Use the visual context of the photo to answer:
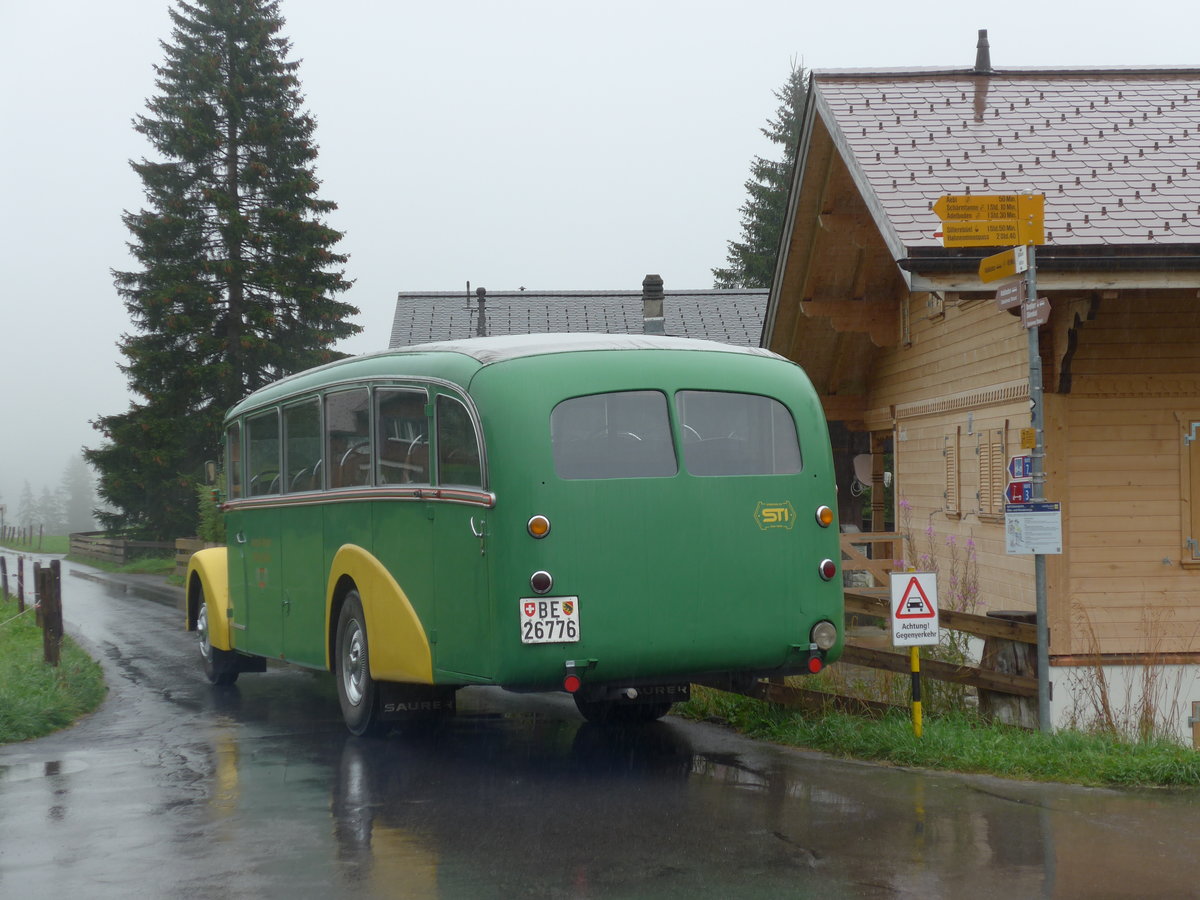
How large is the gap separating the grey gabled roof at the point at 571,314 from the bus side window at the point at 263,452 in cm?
1662

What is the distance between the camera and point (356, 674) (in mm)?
10484

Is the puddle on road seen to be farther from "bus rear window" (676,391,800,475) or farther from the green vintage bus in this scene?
"bus rear window" (676,391,800,475)

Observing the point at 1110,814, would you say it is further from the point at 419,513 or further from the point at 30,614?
the point at 30,614

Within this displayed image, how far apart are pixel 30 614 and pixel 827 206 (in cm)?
1416

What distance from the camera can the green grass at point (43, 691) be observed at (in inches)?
428

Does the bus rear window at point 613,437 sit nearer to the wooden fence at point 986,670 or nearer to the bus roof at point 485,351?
the bus roof at point 485,351

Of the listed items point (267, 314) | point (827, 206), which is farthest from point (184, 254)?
point (827, 206)

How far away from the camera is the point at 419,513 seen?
9359mm

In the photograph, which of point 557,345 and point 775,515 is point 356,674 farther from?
point 775,515

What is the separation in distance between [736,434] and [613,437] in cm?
87

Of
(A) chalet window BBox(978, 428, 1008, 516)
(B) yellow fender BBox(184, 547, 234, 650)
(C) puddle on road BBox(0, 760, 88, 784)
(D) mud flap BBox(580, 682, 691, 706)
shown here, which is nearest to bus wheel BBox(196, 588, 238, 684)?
(B) yellow fender BBox(184, 547, 234, 650)

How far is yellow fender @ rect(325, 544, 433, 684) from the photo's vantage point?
30.4 ft

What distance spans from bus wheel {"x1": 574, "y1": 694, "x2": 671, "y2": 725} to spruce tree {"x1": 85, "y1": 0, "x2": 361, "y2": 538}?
2723 cm

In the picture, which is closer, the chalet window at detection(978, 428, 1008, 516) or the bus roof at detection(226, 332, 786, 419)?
the bus roof at detection(226, 332, 786, 419)
